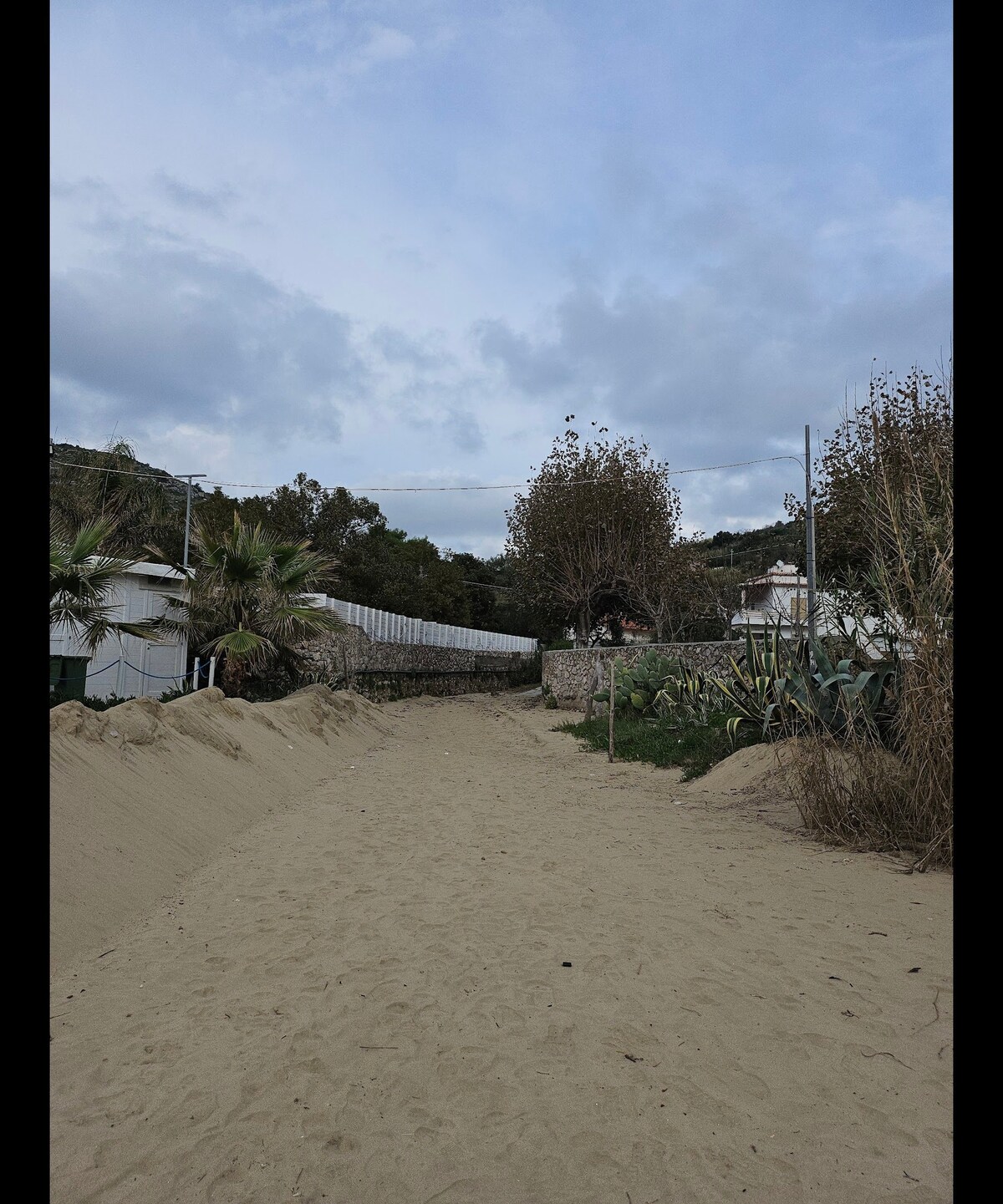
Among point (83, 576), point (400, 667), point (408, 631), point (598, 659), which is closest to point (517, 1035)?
point (83, 576)

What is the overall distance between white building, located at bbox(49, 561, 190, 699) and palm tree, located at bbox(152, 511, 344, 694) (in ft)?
5.41

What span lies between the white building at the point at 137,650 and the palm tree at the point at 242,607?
65.0 inches

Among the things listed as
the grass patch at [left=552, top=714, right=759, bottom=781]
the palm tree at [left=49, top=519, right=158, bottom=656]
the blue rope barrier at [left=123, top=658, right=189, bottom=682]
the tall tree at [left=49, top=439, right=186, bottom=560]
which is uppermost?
the tall tree at [left=49, top=439, right=186, bottom=560]

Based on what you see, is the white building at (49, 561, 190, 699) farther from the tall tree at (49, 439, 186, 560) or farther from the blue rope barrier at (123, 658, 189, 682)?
the tall tree at (49, 439, 186, 560)

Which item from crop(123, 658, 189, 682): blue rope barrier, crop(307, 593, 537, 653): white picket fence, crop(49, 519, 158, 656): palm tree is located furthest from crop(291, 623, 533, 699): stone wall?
crop(49, 519, 158, 656): palm tree

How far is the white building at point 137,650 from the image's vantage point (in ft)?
47.9

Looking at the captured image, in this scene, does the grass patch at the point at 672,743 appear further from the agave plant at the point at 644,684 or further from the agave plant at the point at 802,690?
the agave plant at the point at 644,684

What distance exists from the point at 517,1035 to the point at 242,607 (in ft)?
34.2

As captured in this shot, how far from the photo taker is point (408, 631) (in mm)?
27922

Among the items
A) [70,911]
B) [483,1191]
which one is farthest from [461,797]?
[483,1191]

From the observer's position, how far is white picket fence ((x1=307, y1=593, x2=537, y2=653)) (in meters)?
21.8

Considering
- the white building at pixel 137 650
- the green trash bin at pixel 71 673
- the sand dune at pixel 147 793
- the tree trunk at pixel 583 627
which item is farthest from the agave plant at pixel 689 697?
the tree trunk at pixel 583 627

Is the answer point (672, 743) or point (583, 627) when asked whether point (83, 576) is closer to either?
point (672, 743)
